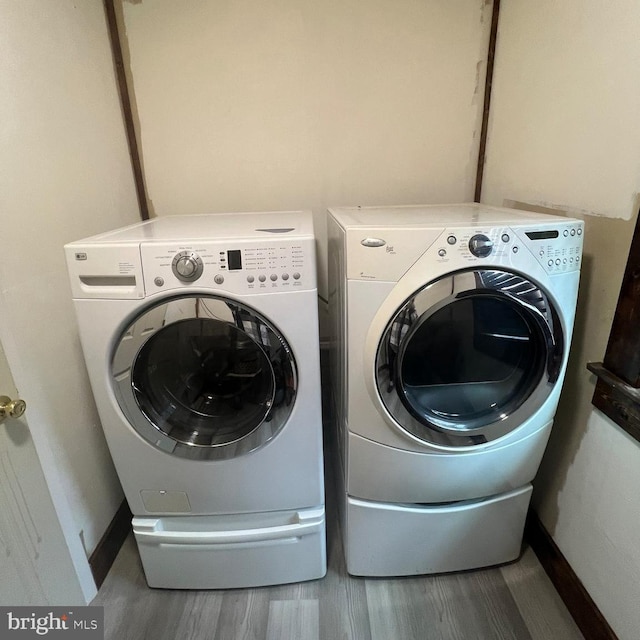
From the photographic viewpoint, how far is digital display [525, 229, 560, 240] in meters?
0.98

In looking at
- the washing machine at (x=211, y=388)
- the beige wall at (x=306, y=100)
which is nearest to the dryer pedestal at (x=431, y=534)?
the washing machine at (x=211, y=388)

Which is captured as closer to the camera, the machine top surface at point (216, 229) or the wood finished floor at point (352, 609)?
the machine top surface at point (216, 229)

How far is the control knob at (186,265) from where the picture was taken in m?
0.95

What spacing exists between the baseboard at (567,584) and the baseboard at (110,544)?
1420 millimetres

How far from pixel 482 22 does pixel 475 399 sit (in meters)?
1.39

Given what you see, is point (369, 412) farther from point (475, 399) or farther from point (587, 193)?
point (587, 193)

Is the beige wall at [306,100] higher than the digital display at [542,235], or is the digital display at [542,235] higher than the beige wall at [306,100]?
the beige wall at [306,100]

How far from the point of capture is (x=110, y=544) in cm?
140

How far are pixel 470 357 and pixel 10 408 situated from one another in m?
1.09

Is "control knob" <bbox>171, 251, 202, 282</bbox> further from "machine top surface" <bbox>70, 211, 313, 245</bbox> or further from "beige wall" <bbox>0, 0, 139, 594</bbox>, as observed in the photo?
"beige wall" <bbox>0, 0, 139, 594</bbox>

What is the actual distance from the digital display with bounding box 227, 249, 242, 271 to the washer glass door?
0.08 m

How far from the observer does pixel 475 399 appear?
1.17 m

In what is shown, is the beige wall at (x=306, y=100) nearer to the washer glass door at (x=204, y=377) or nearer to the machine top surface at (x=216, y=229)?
the machine top surface at (x=216, y=229)

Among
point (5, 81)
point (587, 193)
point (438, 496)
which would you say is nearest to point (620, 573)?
point (438, 496)
